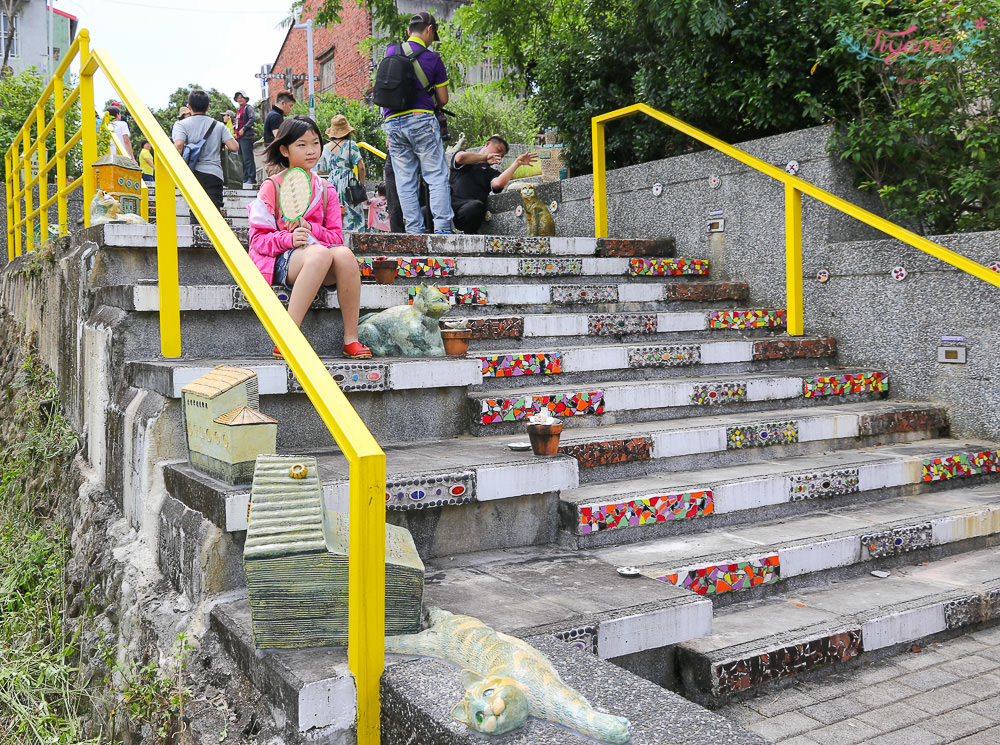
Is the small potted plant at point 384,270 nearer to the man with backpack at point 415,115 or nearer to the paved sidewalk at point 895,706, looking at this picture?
the man with backpack at point 415,115

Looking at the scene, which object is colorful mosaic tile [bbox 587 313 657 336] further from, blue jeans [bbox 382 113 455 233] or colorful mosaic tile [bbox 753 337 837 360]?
blue jeans [bbox 382 113 455 233]

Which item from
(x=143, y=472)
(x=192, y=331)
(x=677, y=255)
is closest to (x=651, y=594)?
(x=143, y=472)

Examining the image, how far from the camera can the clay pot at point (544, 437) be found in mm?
3092

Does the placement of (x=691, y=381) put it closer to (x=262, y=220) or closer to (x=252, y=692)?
(x=262, y=220)

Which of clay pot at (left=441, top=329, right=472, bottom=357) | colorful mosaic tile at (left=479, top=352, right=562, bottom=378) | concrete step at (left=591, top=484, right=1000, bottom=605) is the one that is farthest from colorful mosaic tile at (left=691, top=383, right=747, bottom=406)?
clay pot at (left=441, top=329, right=472, bottom=357)

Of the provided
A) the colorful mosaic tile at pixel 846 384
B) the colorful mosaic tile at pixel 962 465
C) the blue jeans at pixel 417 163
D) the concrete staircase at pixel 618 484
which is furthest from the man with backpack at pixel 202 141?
the colorful mosaic tile at pixel 962 465

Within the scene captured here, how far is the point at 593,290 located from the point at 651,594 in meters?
3.14

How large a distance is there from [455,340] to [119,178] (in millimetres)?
2088

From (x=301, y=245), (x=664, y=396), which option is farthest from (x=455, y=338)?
(x=664, y=396)

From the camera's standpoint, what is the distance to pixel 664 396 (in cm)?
436

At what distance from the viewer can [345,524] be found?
2.42 m

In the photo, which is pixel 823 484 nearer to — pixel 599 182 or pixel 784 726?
pixel 784 726

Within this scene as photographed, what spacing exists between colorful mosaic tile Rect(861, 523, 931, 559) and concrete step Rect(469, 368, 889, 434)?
1207 mm

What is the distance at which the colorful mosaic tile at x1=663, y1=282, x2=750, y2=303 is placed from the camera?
5777mm
